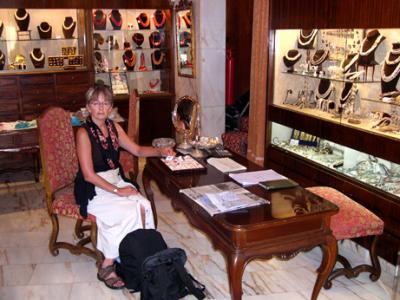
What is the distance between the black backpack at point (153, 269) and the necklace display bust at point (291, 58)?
219 centimetres

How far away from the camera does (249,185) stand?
2742mm

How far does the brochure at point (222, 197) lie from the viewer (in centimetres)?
239

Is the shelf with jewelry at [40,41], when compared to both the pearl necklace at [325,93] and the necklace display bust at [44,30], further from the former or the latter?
the pearl necklace at [325,93]

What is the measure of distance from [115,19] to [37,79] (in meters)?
1.37

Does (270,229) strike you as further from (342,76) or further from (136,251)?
(342,76)

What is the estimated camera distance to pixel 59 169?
11.4 feet

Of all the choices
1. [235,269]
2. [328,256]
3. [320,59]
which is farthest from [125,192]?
[320,59]

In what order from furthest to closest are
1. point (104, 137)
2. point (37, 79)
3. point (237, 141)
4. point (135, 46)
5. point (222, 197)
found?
point (135, 46) < point (37, 79) < point (237, 141) < point (104, 137) < point (222, 197)

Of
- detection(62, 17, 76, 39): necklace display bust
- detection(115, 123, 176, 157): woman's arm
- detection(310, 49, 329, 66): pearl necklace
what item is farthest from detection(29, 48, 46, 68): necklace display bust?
detection(310, 49, 329, 66): pearl necklace

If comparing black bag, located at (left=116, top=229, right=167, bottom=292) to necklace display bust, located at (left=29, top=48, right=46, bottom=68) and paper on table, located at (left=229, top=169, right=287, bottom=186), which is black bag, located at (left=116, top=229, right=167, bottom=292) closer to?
paper on table, located at (left=229, top=169, right=287, bottom=186)

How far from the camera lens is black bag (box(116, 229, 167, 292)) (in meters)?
2.92

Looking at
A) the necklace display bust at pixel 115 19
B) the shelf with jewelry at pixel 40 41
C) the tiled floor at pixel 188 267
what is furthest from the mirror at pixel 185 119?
the necklace display bust at pixel 115 19

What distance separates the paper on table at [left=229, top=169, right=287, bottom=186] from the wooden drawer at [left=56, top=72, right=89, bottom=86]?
12.1ft

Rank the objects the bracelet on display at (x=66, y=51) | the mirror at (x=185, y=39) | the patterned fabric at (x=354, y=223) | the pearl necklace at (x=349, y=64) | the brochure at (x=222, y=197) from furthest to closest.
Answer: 1. the bracelet on display at (x=66, y=51)
2. the mirror at (x=185, y=39)
3. the pearl necklace at (x=349, y=64)
4. the patterned fabric at (x=354, y=223)
5. the brochure at (x=222, y=197)
